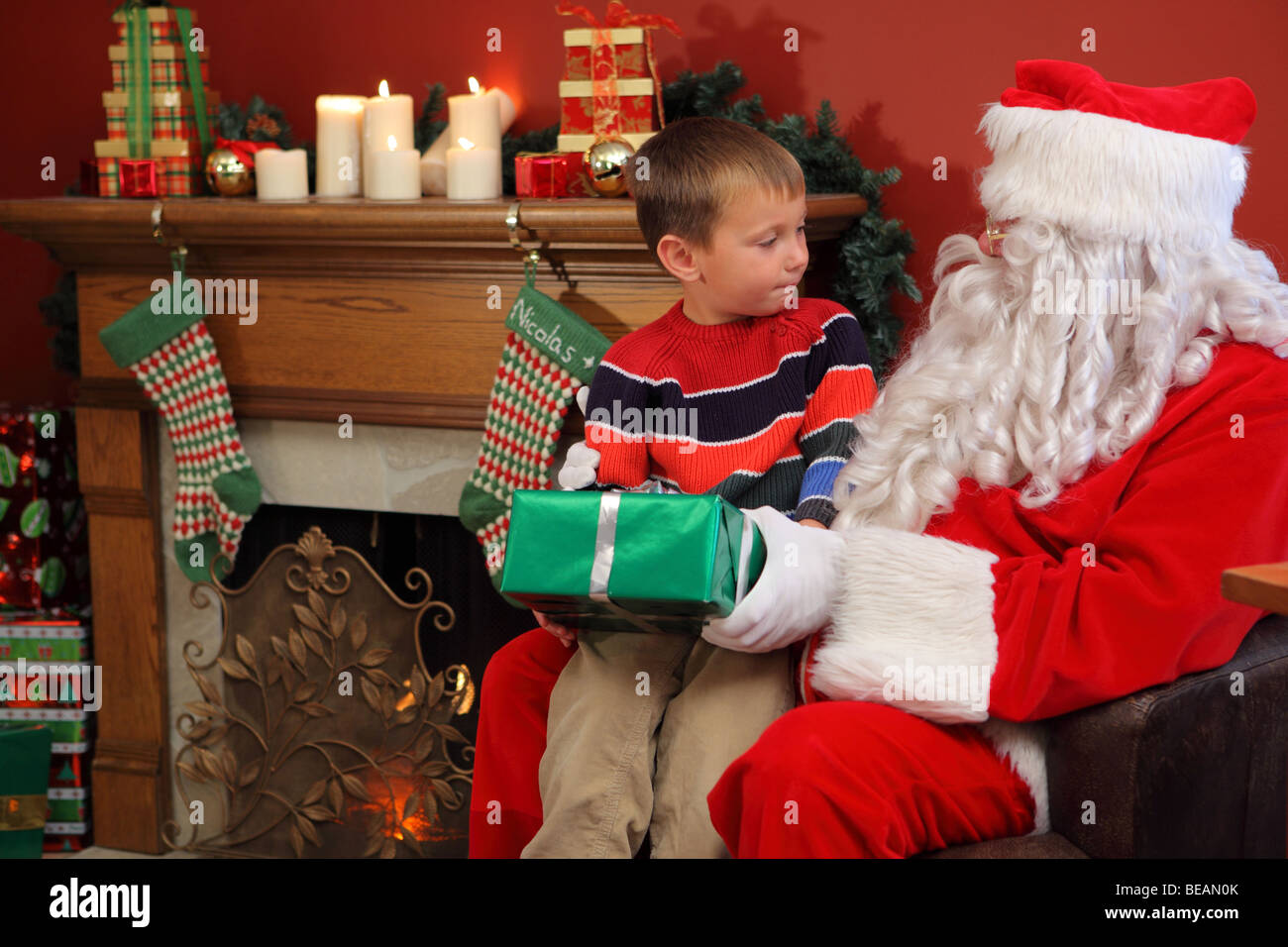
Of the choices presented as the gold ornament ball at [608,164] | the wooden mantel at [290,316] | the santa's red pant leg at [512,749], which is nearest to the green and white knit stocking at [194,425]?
the wooden mantel at [290,316]

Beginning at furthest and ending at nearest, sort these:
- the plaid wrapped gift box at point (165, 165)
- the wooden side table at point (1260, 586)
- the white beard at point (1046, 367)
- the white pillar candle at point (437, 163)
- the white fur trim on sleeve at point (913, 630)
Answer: the plaid wrapped gift box at point (165, 165) → the white pillar candle at point (437, 163) → the white beard at point (1046, 367) → the white fur trim on sleeve at point (913, 630) → the wooden side table at point (1260, 586)

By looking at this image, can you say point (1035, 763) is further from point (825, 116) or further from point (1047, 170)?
point (825, 116)

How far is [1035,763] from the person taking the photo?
1.67 metres

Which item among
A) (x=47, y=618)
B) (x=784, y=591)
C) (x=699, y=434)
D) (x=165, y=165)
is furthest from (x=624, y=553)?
(x=47, y=618)

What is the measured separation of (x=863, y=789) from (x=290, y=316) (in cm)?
182

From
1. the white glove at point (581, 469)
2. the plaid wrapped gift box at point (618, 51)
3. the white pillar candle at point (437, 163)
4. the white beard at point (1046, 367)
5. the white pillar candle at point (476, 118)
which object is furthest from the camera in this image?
the white pillar candle at point (437, 163)

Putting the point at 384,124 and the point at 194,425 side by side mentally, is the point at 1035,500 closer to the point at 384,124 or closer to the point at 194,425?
the point at 384,124

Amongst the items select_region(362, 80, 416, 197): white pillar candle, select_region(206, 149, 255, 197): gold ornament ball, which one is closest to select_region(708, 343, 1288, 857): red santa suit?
select_region(362, 80, 416, 197): white pillar candle

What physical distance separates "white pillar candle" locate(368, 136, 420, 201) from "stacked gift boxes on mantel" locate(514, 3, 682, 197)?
0.24m

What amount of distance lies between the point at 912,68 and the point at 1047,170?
3.26 ft

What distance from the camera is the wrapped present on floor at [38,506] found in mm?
3119

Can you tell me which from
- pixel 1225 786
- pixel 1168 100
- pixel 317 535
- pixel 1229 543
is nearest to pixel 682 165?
pixel 1168 100

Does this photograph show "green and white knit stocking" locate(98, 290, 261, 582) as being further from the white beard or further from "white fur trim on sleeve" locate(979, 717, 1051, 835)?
"white fur trim on sleeve" locate(979, 717, 1051, 835)

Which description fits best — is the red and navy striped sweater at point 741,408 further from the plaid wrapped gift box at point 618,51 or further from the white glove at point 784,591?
the plaid wrapped gift box at point 618,51
